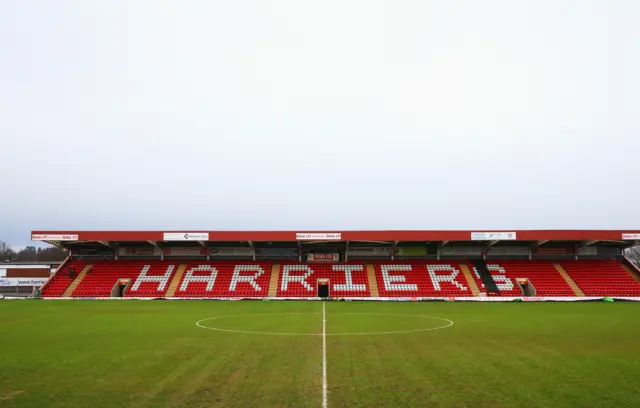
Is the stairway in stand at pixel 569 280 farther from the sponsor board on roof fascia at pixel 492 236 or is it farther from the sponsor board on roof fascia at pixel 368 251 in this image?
the sponsor board on roof fascia at pixel 368 251

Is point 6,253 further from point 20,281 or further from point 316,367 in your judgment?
point 316,367

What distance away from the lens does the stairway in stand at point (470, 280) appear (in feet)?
154

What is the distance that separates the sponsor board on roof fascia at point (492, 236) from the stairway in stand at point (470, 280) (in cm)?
406

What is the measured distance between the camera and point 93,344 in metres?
16.0

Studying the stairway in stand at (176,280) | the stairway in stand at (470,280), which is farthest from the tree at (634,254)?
the stairway in stand at (176,280)

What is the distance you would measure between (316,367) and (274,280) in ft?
125

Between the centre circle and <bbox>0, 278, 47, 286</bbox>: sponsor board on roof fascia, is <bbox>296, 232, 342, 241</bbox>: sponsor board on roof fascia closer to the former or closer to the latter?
the centre circle

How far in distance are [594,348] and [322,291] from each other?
35.9 meters

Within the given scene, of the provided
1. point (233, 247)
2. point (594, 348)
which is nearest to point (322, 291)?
point (233, 247)

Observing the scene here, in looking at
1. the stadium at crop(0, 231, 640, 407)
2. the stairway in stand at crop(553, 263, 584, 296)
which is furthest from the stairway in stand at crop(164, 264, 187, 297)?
the stairway in stand at crop(553, 263, 584, 296)

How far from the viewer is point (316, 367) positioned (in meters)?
11.8

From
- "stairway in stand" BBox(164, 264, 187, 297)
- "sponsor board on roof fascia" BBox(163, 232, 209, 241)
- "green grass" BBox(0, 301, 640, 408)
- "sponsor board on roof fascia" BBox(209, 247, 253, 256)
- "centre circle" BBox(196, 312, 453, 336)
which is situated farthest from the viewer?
"sponsor board on roof fascia" BBox(209, 247, 253, 256)

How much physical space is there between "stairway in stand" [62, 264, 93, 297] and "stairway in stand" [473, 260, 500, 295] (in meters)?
42.8

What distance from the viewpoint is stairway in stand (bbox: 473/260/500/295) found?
4750 cm
